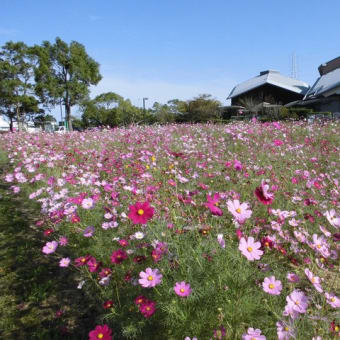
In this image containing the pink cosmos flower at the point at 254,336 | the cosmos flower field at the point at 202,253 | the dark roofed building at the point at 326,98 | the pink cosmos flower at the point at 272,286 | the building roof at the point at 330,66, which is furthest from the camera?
the building roof at the point at 330,66

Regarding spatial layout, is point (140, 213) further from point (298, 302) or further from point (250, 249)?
point (298, 302)

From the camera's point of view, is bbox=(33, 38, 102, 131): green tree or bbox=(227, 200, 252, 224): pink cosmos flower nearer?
bbox=(227, 200, 252, 224): pink cosmos flower

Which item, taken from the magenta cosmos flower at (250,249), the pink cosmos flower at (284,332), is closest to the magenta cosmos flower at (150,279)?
the magenta cosmos flower at (250,249)

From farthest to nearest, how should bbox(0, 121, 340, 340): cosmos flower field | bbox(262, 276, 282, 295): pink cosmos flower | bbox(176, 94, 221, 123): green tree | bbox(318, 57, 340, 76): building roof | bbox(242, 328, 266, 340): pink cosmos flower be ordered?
bbox(318, 57, 340, 76): building roof, bbox(176, 94, 221, 123): green tree, bbox(0, 121, 340, 340): cosmos flower field, bbox(262, 276, 282, 295): pink cosmos flower, bbox(242, 328, 266, 340): pink cosmos flower

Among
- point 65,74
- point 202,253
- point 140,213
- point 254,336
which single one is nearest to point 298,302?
point 254,336

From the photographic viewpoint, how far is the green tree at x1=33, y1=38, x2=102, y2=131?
32.7 metres

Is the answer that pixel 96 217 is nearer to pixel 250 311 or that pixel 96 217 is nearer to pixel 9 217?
pixel 250 311

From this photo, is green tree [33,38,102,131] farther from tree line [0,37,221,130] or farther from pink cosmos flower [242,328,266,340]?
pink cosmos flower [242,328,266,340]

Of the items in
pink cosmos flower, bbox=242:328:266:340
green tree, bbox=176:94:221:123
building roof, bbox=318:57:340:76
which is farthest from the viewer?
building roof, bbox=318:57:340:76

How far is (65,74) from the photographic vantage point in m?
34.2

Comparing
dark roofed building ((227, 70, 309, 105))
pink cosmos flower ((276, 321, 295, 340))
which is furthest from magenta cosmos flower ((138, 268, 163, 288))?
dark roofed building ((227, 70, 309, 105))

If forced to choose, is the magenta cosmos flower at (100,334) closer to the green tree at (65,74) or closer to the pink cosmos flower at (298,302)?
the pink cosmos flower at (298,302)

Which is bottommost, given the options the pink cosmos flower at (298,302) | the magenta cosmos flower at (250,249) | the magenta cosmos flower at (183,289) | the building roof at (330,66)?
the magenta cosmos flower at (183,289)

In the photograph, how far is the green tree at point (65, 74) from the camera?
32.7 meters
